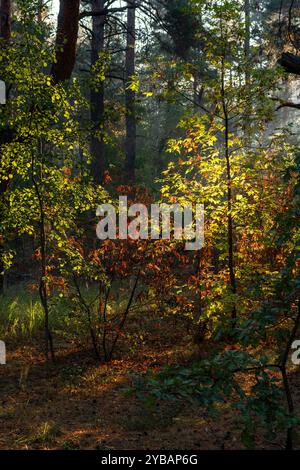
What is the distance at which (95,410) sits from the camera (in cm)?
542

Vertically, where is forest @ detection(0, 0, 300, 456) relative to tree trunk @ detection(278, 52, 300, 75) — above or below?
below

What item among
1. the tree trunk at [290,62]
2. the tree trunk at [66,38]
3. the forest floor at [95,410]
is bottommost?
the forest floor at [95,410]

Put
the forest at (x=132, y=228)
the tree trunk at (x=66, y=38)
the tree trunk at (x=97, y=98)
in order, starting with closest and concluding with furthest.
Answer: the forest at (x=132, y=228)
the tree trunk at (x=66, y=38)
the tree trunk at (x=97, y=98)

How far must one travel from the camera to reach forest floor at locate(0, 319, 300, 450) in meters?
4.52

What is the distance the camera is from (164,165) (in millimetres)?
23609

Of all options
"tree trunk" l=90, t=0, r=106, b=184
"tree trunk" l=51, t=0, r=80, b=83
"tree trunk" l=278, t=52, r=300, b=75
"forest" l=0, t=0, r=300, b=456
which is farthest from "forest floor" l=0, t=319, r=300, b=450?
"tree trunk" l=90, t=0, r=106, b=184

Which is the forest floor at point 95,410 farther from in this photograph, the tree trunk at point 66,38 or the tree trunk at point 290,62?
the tree trunk at point 66,38

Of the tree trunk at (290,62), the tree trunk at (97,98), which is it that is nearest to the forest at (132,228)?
the tree trunk at (290,62)

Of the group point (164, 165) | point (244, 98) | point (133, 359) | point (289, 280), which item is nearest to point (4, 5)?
point (244, 98)

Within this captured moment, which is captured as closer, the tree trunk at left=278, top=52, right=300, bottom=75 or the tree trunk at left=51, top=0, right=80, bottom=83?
the tree trunk at left=278, top=52, right=300, bottom=75

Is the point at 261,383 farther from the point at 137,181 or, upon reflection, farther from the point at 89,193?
the point at 137,181

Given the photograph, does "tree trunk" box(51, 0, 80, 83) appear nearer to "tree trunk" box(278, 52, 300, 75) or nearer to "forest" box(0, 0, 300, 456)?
"forest" box(0, 0, 300, 456)

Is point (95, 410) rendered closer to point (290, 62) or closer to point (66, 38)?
point (290, 62)

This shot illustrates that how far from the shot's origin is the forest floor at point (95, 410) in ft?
14.8
